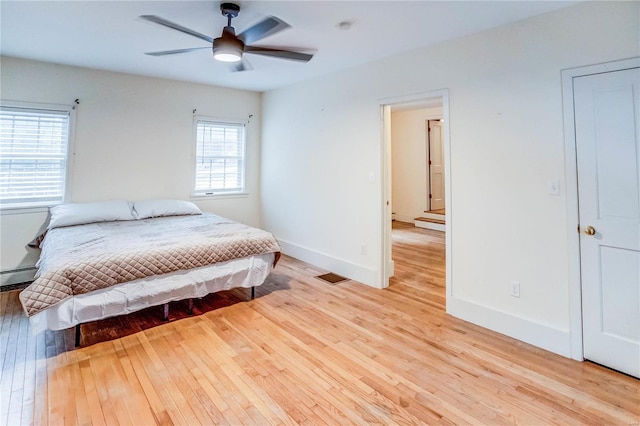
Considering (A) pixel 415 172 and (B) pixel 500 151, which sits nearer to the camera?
(B) pixel 500 151

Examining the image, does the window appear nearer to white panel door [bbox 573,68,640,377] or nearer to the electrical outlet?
the electrical outlet

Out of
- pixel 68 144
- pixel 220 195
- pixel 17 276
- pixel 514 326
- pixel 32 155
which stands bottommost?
pixel 514 326

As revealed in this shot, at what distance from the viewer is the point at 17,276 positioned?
3.75m

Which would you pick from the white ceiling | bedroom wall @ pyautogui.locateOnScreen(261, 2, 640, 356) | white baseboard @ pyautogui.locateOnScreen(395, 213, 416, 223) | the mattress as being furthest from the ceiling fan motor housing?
white baseboard @ pyautogui.locateOnScreen(395, 213, 416, 223)

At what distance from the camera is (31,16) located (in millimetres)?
2664

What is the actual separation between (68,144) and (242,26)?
2.83 m

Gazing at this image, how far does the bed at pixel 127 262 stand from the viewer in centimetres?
230

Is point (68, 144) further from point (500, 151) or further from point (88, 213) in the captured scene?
point (500, 151)

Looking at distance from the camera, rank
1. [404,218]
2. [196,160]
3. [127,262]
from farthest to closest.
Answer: [404,218] → [196,160] → [127,262]

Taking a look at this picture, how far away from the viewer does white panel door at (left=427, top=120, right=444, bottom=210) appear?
25.7ft

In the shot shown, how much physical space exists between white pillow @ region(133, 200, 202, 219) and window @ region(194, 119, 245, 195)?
2.08 feet

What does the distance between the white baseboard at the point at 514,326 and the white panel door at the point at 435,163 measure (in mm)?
5188

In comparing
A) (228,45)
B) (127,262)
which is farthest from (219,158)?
(228,45)

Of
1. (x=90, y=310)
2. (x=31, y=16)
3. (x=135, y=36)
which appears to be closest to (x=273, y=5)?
(x=135, y=36)
